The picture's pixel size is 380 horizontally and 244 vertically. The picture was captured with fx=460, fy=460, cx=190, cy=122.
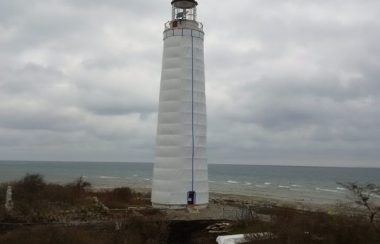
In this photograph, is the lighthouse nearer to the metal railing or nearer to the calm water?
the metal railing

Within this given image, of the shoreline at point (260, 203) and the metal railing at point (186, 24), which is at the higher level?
the metal railing at point (186, 24)

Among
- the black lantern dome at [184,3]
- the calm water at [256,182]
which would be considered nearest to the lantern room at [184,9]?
the black lantern dome at [184,3]

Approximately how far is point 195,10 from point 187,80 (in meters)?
4.19

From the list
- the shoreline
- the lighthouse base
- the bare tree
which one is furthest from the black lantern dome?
the bare tree

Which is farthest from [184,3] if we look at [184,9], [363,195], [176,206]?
[363,195]

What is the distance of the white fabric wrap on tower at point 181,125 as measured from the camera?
2298 cm

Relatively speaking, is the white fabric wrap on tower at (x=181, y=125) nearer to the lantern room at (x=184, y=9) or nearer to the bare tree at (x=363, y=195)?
the lantern room at (x=184, y=9)

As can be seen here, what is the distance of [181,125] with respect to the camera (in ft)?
75.5

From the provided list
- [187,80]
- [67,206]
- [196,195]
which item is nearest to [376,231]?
[196,195]

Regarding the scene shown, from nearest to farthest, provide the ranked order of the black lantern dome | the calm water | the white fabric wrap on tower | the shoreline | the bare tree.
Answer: the bare tree, the white fabric wrap on tower, the black lantern dome, the shoreline, the calm water

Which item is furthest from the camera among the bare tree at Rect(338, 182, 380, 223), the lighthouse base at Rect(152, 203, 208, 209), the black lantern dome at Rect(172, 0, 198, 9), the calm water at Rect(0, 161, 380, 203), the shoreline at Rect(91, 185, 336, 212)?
the calm water at Rect(0, 161, 380, 203)

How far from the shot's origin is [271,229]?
47.4 feet

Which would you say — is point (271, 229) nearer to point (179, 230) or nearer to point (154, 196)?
point (179, 230)

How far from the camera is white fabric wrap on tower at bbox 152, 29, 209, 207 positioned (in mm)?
22984
